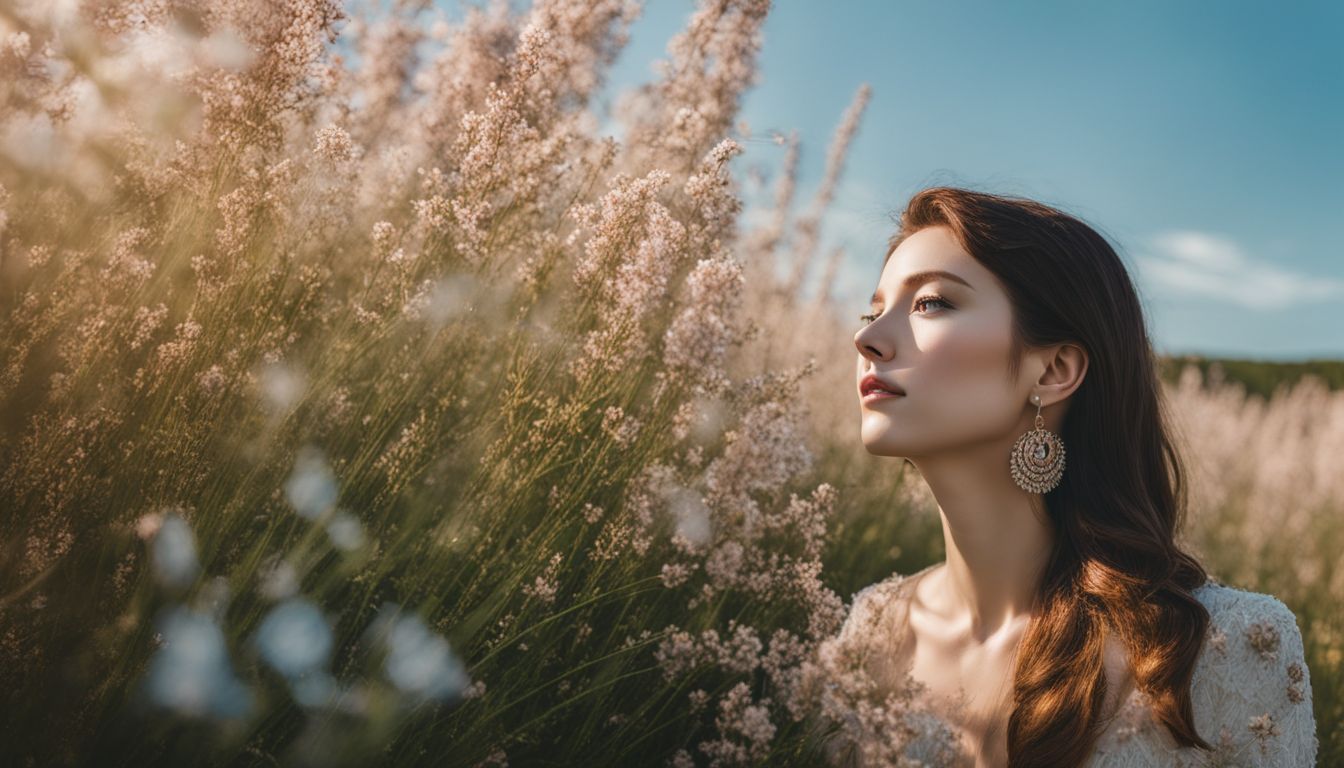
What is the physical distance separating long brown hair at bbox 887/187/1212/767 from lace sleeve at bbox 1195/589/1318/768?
0.21ft

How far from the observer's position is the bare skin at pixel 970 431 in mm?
2100

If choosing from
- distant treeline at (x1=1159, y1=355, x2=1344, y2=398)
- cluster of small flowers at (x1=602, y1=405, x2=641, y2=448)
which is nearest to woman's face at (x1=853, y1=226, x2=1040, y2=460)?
cluster of small flowers at (x1=602, y1=405, x2=641, y2=448)

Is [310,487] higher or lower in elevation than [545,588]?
higher

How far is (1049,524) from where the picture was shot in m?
2.34

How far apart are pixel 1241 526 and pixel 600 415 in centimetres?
690

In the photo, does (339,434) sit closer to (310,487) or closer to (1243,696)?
(310,487)

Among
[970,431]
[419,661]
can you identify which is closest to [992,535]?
[970,431]

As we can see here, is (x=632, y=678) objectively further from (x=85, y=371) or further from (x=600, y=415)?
(x=85, y=371)

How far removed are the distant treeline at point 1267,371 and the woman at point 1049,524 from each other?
17.8m

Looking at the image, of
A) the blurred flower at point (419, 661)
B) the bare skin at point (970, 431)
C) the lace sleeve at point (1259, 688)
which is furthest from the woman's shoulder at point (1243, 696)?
the blurred flower at point (419, 661)

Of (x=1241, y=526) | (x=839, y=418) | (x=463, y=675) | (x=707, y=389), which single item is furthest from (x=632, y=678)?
(x=1241, y=526)

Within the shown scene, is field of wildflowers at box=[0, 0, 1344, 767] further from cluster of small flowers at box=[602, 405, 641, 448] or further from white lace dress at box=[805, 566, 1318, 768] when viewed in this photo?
white lace dress at box=[805, 566, 1318, 768]

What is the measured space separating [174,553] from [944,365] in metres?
1.65

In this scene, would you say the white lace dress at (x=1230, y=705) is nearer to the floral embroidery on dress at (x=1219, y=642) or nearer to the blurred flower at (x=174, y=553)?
the floral embroidery on dress at (x=1219, y=642)
